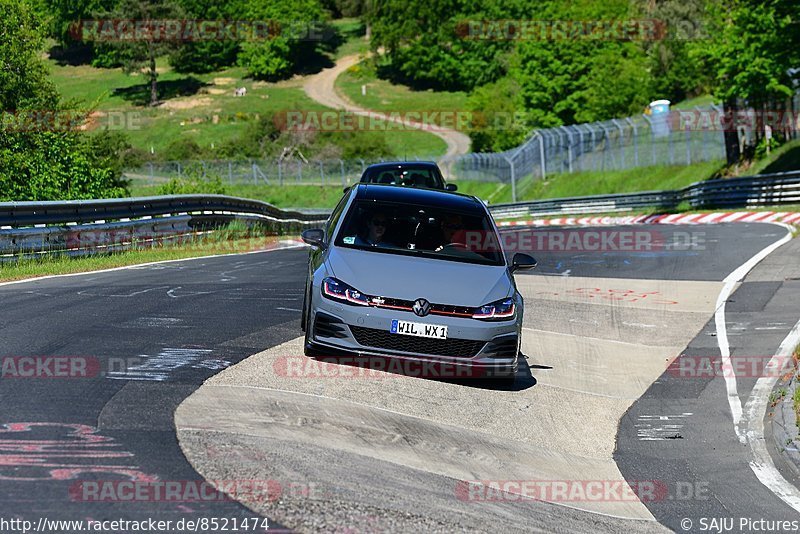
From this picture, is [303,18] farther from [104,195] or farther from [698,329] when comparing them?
[698,329]

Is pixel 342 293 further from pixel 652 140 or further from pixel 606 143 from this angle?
pixel 606 143

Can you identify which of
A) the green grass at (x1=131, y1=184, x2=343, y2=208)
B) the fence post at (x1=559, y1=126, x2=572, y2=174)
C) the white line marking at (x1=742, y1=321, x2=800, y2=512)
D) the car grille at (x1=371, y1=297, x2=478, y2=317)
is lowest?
the green grass at (x1=131, y1=184, x2=343, y2=208)

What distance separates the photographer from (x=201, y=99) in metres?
120

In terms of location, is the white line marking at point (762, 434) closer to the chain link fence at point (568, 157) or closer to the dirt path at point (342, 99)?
the chain link fence at point (568, 157)

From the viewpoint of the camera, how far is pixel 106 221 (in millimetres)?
22281

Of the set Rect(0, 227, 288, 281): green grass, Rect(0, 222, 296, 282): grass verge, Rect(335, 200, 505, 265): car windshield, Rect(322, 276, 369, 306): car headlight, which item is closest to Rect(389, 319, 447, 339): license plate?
Rect(322, 276, 369, 306): car headlight

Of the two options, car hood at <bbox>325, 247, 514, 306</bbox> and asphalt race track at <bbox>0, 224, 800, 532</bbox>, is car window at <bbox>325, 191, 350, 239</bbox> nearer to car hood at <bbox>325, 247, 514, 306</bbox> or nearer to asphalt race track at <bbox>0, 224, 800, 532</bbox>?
car hood at <bbox>325, 247, 514, 306</bbox>

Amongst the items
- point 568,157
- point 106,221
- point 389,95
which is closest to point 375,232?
point 106,221

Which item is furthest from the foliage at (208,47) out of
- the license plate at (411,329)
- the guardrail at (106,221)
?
the license plate at (411,329)

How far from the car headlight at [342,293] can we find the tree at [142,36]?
4367 inches

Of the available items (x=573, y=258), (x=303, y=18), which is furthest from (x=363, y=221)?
(x=303, y=18)

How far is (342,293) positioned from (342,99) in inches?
4473

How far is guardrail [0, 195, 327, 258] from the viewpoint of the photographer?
63.2 ft

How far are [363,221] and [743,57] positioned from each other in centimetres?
3154
